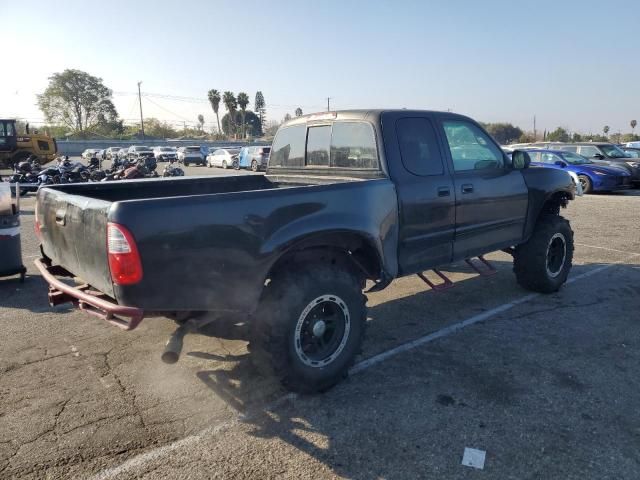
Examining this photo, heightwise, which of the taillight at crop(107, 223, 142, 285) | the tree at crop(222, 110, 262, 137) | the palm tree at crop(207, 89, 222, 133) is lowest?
the taillight at crop(107, 223, 142, 285)

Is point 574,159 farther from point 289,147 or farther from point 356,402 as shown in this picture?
point 356,402

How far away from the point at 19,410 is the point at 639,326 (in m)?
5.23

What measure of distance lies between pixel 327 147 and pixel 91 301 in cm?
257

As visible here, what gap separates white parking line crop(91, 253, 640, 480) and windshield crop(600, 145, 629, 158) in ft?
47.3

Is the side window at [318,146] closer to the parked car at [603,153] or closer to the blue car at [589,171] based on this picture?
the blue car at [589,171]

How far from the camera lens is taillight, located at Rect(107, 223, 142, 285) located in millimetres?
2738

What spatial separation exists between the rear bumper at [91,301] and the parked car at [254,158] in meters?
23.8

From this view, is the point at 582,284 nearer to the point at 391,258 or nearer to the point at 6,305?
the point at 391,258

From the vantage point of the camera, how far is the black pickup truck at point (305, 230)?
2875 millimetres

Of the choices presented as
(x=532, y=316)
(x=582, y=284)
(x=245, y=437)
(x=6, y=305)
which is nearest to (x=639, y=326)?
(x=532, y=316)

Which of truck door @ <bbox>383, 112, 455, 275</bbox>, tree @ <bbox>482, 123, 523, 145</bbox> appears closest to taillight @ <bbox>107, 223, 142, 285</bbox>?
truck door @ <bbox>383, 112, 455, 275</bbox>

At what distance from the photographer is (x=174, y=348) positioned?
3.12 meters

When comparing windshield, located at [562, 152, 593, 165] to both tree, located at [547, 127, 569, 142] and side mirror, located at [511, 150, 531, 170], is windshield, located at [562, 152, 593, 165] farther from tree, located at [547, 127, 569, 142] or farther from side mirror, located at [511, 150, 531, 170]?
tree, located at [547, 127, 569, 142]

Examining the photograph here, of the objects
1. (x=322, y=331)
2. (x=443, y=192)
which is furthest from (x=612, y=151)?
(x=322, y=331)
